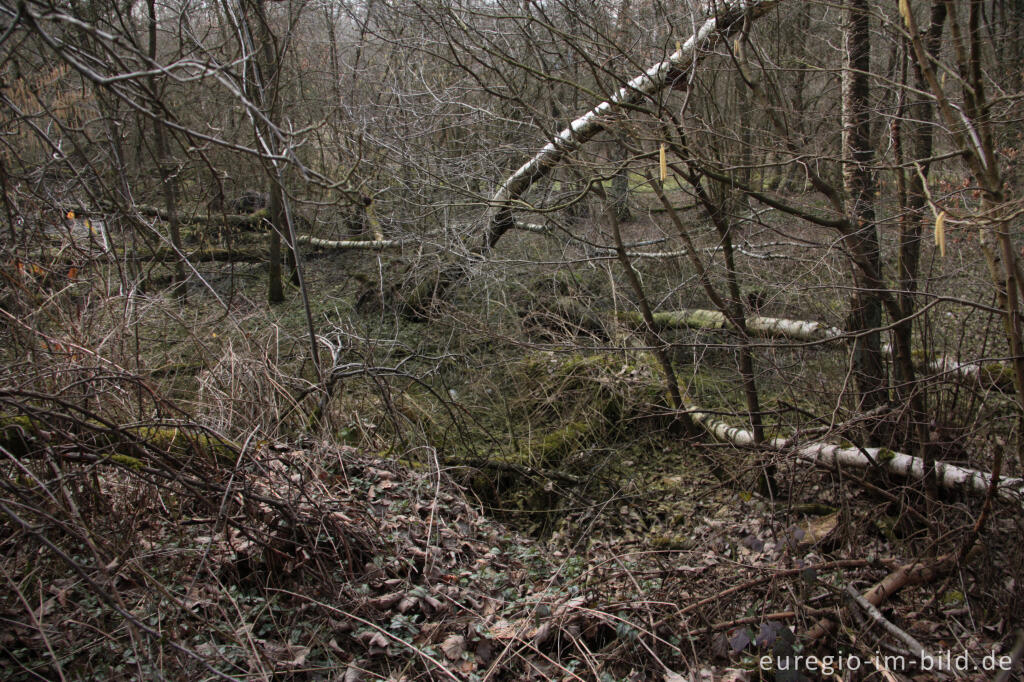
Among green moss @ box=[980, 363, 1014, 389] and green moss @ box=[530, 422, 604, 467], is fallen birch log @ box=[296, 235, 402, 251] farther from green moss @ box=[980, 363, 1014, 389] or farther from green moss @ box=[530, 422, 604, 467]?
green moss @ box=[980, 363, 1014, 389]

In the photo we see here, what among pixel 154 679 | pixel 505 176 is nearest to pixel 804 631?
pixel 154 679

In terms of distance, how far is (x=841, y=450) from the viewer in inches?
195

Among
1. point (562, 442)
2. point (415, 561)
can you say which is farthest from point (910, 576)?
point (562, 442)

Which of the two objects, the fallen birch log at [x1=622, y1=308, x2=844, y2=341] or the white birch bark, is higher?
the white birch bark

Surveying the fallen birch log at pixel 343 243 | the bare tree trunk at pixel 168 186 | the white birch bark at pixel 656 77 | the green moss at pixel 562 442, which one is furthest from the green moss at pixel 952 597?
the fallen birch log at pixel 343 243

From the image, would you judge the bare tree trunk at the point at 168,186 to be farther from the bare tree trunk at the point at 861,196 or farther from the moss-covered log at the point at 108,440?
the bare tree trunk at the point at 861,196

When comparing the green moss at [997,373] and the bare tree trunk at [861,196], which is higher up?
the bare tree trunk at [861,196]

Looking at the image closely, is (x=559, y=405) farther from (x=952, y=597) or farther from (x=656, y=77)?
(x=952, y=597)

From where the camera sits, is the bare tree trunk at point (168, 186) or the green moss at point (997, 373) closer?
the green moss at point (997, 373)

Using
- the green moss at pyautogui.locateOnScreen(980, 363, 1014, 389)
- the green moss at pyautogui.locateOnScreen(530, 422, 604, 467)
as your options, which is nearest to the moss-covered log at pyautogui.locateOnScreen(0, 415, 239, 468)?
the green moss at pyautogui.locateOnScreen(530, 422, 604, 467)

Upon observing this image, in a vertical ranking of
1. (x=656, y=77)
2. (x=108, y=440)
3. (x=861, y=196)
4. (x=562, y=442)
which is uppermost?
(x=656, y=77)

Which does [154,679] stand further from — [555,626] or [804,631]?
[804,631]

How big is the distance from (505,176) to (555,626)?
5116mm

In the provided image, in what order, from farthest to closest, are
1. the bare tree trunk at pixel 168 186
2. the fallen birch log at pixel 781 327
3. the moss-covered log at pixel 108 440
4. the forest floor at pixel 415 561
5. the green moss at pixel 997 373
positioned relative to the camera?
the bare tree trunk at pixel 168 186
the fallen birch log at pixel 781 327
the green moss at pixel 997 373
the forest floor at pixel 415 561
the moss-covered log at pixel 108 440
